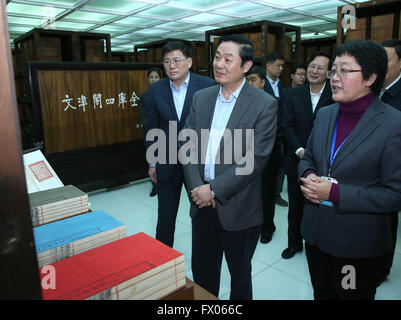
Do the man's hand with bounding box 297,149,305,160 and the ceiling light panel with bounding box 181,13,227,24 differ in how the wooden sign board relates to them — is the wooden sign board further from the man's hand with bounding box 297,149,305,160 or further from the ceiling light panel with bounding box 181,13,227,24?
the ceiling light panel with bounding box 181,13,227,24

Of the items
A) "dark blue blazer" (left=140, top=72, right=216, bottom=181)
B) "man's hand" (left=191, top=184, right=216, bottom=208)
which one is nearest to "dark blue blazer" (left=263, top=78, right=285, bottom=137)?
"dark blue blazer" (left=140, top=72, right=216, bottom=181)

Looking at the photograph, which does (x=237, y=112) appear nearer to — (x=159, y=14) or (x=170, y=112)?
(x=170, y=112)

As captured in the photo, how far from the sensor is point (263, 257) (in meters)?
2.45

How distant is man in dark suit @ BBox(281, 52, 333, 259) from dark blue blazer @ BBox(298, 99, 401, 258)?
0.95m

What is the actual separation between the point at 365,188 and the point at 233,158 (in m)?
0.58

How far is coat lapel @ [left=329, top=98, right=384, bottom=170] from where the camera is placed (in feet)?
3.81

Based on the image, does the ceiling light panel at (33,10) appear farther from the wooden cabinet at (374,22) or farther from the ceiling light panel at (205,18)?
the wooden cabinet at (374,22)

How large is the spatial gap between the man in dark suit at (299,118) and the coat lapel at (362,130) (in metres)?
0.97

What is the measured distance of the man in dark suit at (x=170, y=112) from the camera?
209 centimetres

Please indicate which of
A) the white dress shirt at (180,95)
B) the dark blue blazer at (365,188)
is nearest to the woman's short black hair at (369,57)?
the dark blue blazer at (365,188)

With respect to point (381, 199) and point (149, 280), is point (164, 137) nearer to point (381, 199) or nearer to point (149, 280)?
point (381, 199)
